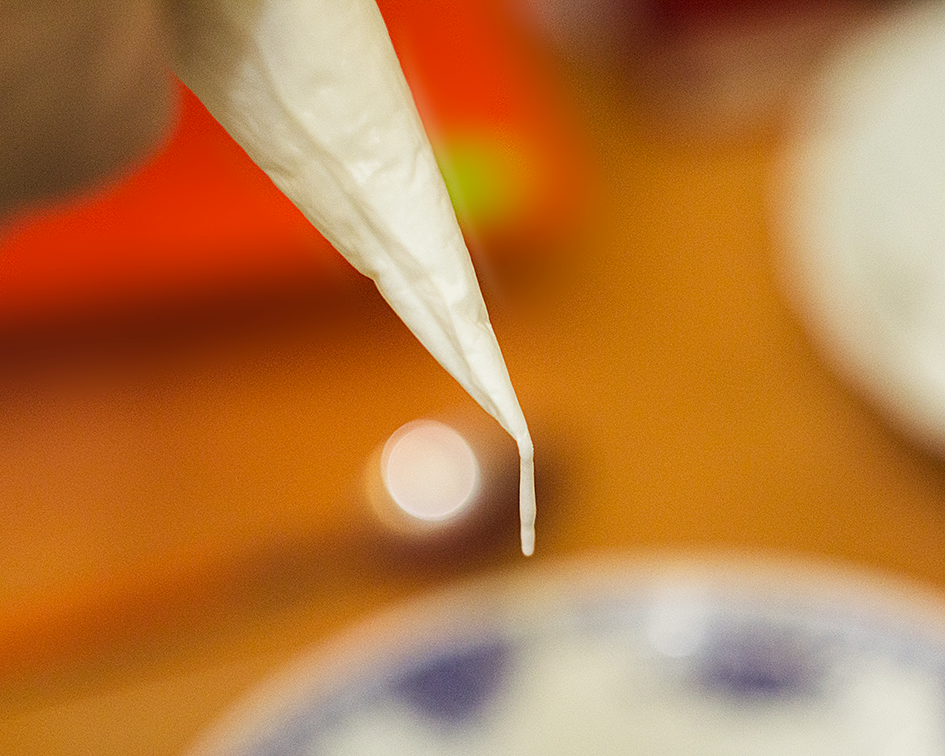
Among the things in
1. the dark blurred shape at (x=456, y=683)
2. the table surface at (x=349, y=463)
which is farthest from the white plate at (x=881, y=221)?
the dark blurred shape at (x=456, y=683)

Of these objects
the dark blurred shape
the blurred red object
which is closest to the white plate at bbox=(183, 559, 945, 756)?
the dark blurred shape

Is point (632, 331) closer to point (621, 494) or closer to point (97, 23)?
point (621, 494)

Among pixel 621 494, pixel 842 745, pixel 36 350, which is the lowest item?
pixel 842 745

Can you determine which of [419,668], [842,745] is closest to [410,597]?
[419,668]

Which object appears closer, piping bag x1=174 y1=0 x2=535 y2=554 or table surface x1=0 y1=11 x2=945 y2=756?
piping bag x1=174 y1=0 x2=535 y2=554

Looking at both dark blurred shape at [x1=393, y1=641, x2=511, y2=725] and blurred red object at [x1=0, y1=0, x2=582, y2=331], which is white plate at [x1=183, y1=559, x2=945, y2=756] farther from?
blurred red object at [x1=0, y1=0, x2=582, y2=331]

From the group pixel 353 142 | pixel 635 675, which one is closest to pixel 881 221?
pixel 635 675

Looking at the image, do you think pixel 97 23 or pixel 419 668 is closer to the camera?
pixel 97 23

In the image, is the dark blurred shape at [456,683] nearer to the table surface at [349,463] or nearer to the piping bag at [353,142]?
the table surface at [349,463]

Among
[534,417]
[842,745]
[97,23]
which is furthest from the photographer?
[534,417]
